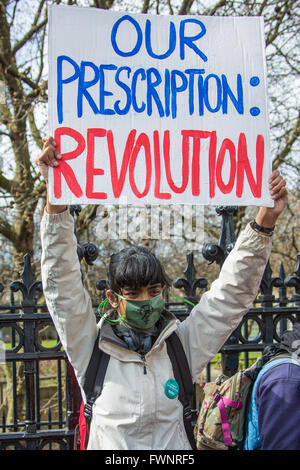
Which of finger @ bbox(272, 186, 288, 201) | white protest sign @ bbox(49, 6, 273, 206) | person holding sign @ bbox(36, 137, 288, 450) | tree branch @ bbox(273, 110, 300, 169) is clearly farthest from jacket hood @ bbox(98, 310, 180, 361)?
tree branch @ bbox(273, 110, 300, 169)

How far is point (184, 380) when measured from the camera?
1806 mm

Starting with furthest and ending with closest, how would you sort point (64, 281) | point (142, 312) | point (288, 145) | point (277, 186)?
1. point (288, 145)
2. point (277, 186)
3. point (142, 312)
4. point (64, 281)

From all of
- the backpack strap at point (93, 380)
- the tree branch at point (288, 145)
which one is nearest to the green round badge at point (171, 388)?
the backpack strap at point (93, 380)

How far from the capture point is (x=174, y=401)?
175 centimetres

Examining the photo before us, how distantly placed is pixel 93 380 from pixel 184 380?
Result: 1.21 feet

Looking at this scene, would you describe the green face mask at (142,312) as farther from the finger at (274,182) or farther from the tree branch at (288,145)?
the tree branch at (288,145)

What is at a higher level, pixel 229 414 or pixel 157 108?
pixel 157 108

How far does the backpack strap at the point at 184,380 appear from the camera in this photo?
179 cm

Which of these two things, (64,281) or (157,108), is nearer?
(64,281)

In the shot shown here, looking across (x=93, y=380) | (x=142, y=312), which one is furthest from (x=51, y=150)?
(x=93, y=380)

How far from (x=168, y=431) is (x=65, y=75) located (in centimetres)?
152

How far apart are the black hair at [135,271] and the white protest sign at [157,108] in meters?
0.24

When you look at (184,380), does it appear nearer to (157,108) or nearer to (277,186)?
(277,186)
